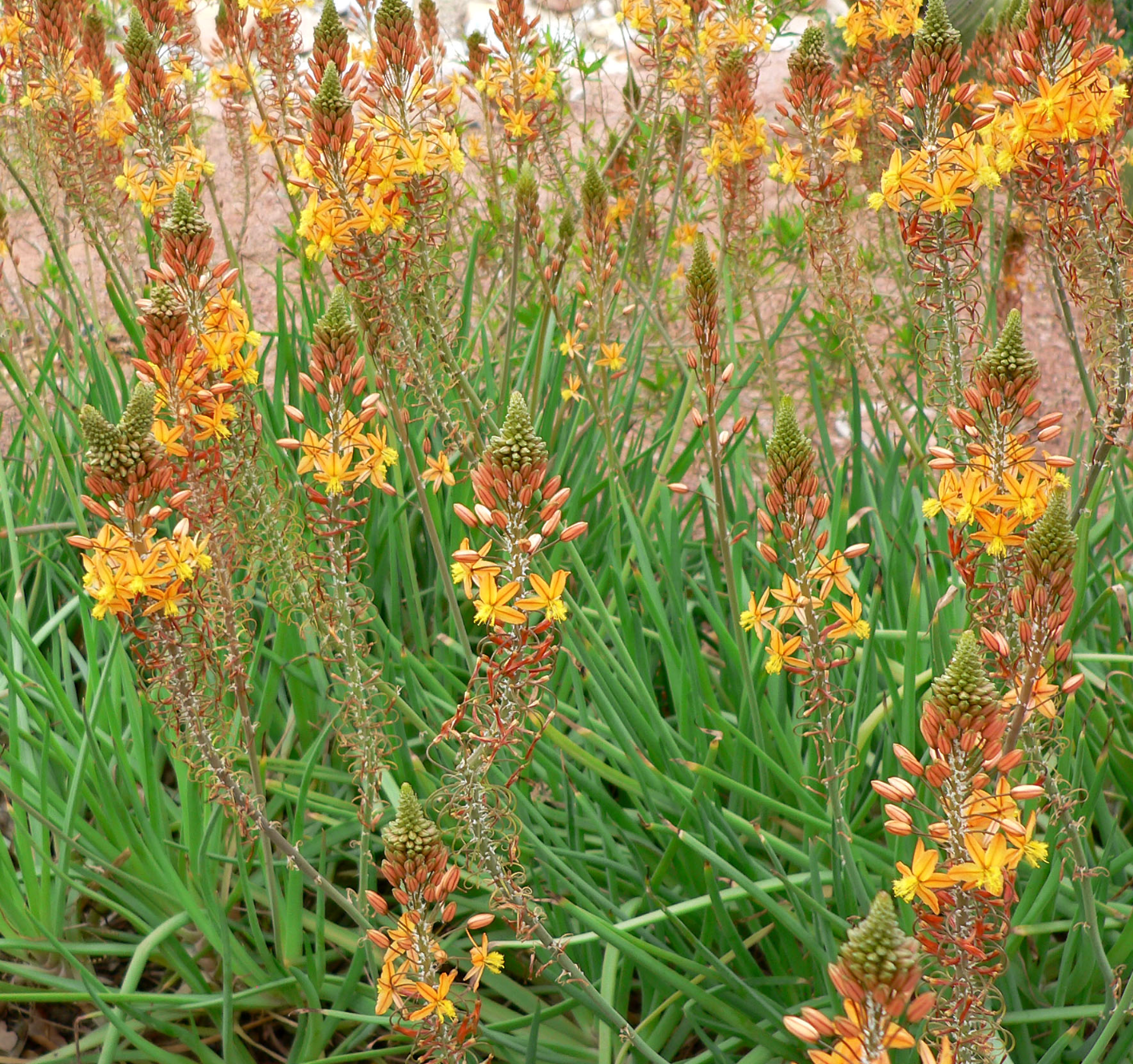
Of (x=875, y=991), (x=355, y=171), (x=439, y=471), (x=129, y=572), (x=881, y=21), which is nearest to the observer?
(x=875, y=991)

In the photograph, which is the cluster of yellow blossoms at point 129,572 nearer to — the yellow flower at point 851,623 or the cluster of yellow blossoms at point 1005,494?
the yellow flower at point 851,623

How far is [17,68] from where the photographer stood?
3.42 meters

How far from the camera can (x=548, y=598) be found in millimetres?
1632

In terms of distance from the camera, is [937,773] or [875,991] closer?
[875,991]

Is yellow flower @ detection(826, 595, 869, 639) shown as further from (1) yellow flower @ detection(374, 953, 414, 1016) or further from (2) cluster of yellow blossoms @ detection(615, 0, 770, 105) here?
(2) cluster of yellow blossoms @ detection(615, 0, 770, 105)

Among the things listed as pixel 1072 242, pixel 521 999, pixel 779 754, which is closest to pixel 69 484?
pixel 521 999

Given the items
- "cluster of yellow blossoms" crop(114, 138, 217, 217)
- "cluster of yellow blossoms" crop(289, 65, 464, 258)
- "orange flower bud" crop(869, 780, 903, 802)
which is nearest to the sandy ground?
"cluster of yellow blossoms" crop(114, 138, 217, 217)

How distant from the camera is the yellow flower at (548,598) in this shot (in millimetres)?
1592

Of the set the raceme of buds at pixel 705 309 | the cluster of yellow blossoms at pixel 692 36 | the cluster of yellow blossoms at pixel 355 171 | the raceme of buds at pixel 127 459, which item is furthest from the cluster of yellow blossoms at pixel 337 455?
the cluster of yellow blossoms at pixel 692 36

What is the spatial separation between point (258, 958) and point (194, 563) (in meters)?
1.47

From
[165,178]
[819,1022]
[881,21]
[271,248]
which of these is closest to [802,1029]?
[819,1022]

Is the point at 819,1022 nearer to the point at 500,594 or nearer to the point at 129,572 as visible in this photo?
the point at 500,594

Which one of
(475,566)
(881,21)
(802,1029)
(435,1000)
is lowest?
(435,1000)

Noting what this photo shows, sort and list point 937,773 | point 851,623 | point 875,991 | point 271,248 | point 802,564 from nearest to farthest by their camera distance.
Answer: point 875,991
point 937,773
point 802,564
point 851,623
point 271,248
